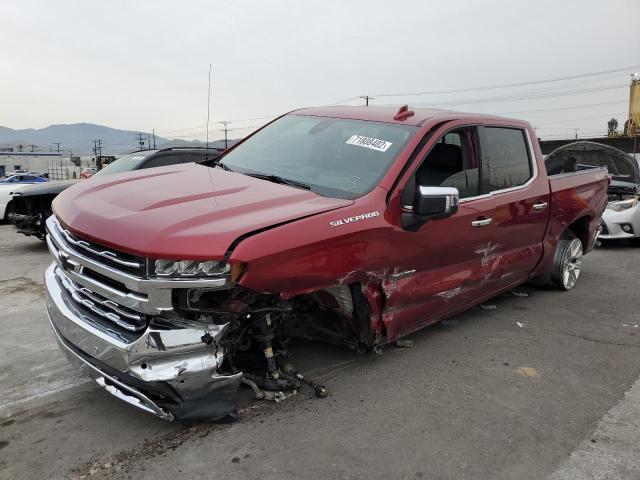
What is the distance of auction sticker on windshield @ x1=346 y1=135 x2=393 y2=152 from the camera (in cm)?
367

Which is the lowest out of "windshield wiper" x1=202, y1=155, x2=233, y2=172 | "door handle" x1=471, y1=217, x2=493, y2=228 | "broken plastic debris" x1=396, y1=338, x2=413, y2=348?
"broken plastic debris" x1=396, y1=338, x2=413, y2=348

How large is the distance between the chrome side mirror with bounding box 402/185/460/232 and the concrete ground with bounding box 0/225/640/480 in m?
1.10

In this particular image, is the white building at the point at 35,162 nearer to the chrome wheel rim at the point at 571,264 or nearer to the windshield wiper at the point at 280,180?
the chrome wheel rim at the point at 571,264

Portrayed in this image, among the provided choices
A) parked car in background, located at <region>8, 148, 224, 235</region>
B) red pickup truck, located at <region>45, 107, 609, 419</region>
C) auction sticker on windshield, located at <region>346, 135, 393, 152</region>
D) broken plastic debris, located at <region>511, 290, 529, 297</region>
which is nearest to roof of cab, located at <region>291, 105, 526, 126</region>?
red pickup truck, located at <region>45, 107, 609, 419</region>

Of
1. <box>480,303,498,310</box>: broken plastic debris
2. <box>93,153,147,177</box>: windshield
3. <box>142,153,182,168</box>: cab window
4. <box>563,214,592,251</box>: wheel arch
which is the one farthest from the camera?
<box>142,153,182,168</box>: cab window

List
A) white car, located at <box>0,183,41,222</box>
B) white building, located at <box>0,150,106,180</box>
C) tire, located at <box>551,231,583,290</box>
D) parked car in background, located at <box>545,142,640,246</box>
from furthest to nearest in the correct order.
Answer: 1. white building, located at <box>0,150,106,180</box>
2. white car, located at <box>0,183,41,222</box>
3. parked car in background, located at <box>545,142,640,246</box>
4. tire, located at <box>551,231,583,290</box>

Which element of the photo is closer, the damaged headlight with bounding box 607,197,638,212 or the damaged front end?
the damaged front end

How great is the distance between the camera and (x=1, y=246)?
28.9 ft

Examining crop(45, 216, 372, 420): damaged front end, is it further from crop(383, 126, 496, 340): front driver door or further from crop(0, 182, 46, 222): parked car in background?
crop(0, 182, 46, 222): parked car in background

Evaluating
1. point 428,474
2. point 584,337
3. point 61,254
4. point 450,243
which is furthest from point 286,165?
point 584,337

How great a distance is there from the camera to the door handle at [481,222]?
399 centimetres

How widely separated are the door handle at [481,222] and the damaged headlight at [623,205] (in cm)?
→ 579

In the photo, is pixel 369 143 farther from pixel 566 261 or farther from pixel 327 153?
pixel 566 261

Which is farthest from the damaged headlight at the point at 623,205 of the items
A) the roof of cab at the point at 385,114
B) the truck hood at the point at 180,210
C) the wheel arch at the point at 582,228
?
the truck hood at the point at 180,210
